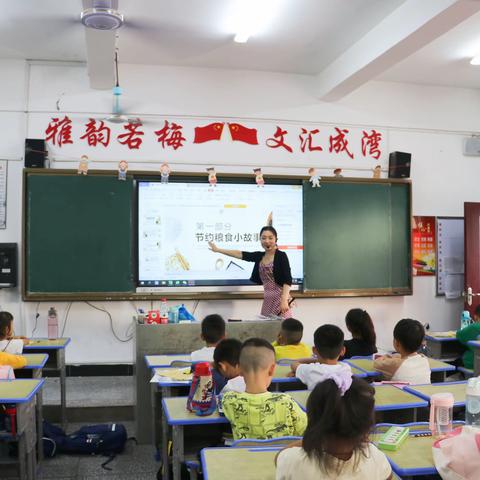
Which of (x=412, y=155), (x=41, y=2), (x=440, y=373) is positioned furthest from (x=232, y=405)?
(x=412, y=155)

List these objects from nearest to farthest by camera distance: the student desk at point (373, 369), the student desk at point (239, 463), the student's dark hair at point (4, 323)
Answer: the student desk at point (239, 463) < the student desk at point (373, 369) < the student's dark hair at point (4, 323)

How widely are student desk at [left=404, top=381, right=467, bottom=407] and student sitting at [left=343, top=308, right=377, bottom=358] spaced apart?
33.1 inches

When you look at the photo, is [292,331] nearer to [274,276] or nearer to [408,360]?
[408,360]

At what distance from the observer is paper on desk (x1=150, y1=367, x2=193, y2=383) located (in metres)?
2.87

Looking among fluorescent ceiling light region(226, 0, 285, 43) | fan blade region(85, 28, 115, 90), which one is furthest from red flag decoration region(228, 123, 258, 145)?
fan blade region(85, 28, 115, 90)

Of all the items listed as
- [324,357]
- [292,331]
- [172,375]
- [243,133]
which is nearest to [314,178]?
[243,133]

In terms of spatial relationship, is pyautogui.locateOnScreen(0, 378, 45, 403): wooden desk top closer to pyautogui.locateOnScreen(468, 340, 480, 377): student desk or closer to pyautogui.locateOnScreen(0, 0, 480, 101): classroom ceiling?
pyautogui.locateOnScreen(0, 0, 480, 101): classroom ceiling

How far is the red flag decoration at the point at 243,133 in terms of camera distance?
580cm

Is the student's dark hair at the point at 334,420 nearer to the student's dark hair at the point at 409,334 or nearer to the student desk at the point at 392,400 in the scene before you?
the student desk at the point at 392,400

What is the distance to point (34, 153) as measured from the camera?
5320 millimetres

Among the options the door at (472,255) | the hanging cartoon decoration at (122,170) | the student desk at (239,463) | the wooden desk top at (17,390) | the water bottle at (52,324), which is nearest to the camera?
the student desk at (239,463)

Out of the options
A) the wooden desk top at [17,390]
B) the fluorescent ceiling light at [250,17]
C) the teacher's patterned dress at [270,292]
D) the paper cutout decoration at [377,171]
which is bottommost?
the wooden desk top at [17,390]

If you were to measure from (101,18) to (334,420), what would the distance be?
3.38 meters

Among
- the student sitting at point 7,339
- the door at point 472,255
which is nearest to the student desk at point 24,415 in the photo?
the student sitting at point 7,339
